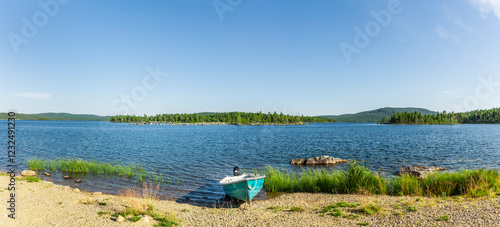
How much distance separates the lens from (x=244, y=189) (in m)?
16.5

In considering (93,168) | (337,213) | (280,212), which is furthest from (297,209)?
(93,168)

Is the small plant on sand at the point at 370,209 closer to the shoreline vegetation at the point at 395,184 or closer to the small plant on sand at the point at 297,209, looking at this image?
the small plant on sand at the point at 297,209

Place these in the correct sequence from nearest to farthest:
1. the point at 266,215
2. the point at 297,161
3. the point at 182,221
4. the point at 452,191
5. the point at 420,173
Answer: the point at 182,221, the point at 266,215, the point at 452,191, the point at 420,173, the point at 297,161

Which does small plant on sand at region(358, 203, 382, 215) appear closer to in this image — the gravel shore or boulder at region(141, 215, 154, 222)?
the gravel shore

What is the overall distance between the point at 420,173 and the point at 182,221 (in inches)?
807

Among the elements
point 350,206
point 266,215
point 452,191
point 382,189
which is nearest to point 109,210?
point 266,215

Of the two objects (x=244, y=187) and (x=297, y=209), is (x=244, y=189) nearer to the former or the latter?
(x=244, y=187)

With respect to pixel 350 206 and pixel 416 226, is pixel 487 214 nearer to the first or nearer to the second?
pixel 416 226

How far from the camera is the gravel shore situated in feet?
37.0

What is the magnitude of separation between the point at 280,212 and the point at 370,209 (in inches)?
176

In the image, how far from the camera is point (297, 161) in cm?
3325

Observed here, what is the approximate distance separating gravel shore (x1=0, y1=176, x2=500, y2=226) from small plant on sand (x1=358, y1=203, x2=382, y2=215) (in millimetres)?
68

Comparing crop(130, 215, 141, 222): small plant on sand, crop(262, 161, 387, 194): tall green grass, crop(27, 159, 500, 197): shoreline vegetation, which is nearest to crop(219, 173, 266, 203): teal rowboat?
crop(262, 161, 387, 194): tall green grass

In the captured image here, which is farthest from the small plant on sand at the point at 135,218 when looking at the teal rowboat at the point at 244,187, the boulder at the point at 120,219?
the teal rowboat at the point at 244,187
